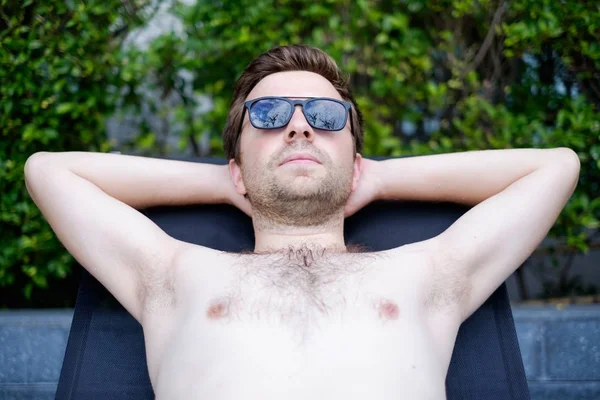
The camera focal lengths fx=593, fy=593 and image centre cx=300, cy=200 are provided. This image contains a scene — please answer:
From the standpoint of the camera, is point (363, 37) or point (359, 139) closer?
point (359, 139)

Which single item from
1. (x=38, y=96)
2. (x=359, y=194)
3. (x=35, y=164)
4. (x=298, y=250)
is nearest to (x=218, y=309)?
(x=298, y=250)

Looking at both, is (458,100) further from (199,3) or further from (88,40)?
(88,40)

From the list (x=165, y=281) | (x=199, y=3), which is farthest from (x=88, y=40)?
(x=165, y=281)

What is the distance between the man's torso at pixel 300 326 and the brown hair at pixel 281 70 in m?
0.63

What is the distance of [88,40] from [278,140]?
1721 millimetres

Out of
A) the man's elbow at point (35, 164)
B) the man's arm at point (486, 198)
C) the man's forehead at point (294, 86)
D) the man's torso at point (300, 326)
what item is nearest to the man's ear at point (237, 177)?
the man's forehead at point (294, 86)

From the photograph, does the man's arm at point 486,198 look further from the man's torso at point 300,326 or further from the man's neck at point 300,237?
the man's neck at point 300,237

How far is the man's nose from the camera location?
2.22 metres

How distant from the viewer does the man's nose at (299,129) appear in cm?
222

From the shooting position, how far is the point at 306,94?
2.32m

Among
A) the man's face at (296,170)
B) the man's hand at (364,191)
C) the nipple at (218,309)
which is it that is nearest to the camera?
the nipple at (218,309)

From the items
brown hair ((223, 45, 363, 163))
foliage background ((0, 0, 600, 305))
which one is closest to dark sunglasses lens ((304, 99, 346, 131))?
brown hair ((223, 45, 363, 163))

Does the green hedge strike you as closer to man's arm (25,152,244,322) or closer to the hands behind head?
man's arm (25,152,244,322)

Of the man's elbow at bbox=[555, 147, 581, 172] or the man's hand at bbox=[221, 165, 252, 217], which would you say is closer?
the man's elbow at bbox=[555, 147, 581, 172]
